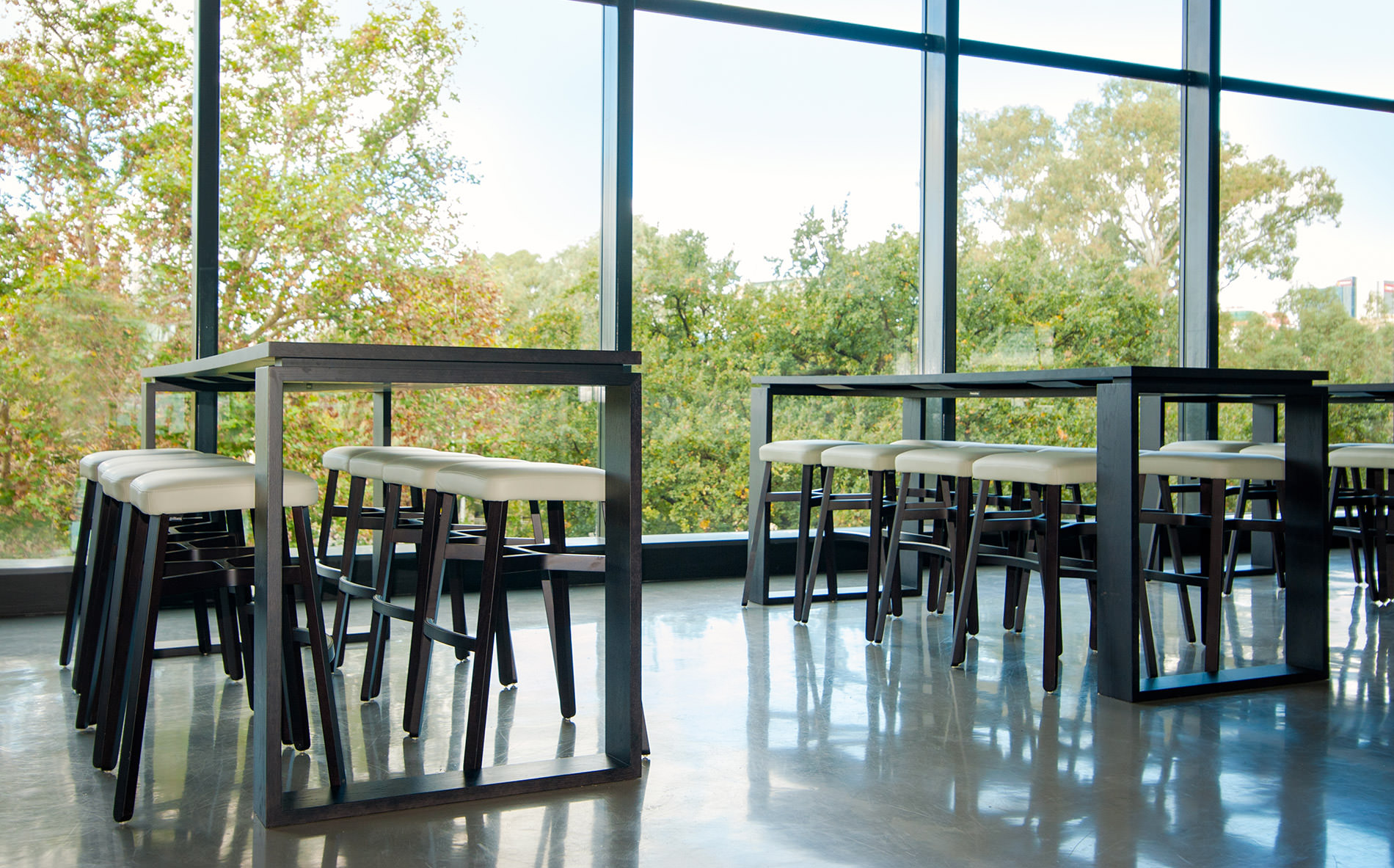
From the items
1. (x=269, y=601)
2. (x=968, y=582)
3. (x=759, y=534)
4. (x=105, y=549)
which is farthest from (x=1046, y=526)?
(x=105, y=549)

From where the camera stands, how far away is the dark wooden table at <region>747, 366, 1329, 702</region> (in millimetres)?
2904

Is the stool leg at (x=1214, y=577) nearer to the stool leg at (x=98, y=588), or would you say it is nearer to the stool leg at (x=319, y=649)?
the stool leg at (x=319, y=649)

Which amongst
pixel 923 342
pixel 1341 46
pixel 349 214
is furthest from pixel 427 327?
pixel 1341 46

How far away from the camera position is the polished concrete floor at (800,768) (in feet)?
6.21

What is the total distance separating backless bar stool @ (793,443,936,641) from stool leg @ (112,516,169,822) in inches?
85.6

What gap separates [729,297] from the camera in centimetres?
525

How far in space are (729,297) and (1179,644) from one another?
8.23 ft

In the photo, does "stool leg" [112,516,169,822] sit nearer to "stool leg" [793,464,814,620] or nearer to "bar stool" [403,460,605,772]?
"bar stool" [403,460,605,772]

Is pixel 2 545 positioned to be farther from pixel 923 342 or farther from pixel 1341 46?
pixel 1341 46

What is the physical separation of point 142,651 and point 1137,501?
2328 mm

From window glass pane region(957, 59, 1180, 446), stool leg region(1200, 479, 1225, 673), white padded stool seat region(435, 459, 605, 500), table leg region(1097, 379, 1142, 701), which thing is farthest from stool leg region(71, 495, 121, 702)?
window glass pane region(957, 59, 1180, 446)

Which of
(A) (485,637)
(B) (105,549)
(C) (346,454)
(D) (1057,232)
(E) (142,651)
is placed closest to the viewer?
(E) (142,651)

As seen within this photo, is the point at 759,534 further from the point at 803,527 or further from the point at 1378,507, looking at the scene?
the point at 1378,507

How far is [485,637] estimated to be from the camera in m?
2.21
